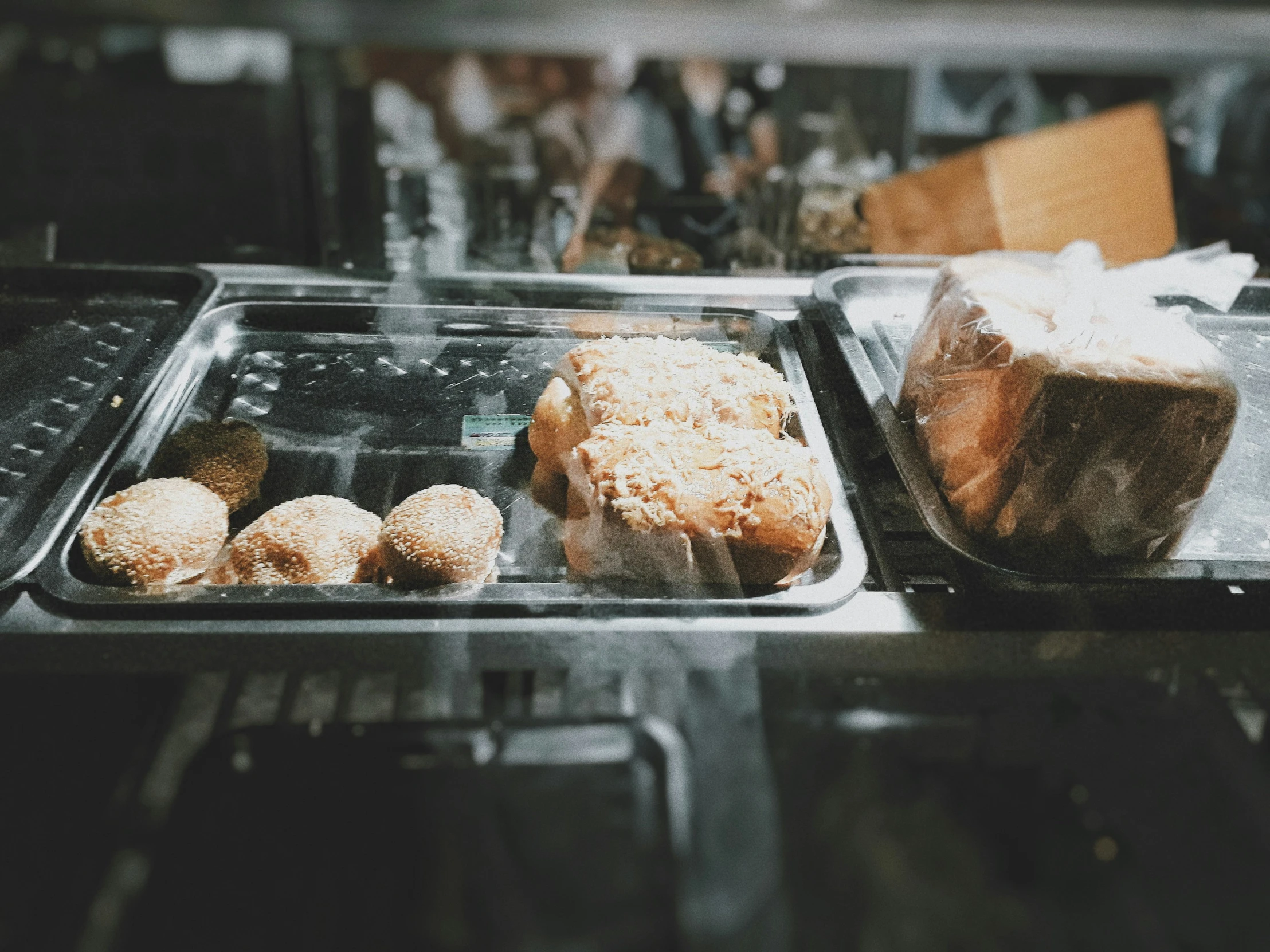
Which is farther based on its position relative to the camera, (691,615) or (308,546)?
(308,546)

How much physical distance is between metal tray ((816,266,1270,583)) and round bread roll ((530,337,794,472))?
19cm

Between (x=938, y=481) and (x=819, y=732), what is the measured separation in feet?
1.70

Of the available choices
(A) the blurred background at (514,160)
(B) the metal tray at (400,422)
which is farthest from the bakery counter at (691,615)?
(A) the blurred background at (514,160)

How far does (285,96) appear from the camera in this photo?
2500 millimetres

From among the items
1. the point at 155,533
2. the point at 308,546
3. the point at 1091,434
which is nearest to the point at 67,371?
the point at 155,533

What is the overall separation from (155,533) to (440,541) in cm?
37

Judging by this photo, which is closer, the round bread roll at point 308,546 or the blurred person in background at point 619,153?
the round bread roll at point 308,546

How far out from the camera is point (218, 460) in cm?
137

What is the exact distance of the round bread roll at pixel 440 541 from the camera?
3.89ft

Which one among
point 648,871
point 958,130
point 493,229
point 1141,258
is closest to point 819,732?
point 648,871

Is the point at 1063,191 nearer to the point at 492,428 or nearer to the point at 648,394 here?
the point at 648,394

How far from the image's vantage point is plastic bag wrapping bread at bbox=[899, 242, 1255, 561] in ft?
3.93

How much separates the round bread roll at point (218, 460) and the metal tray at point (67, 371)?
0.08m

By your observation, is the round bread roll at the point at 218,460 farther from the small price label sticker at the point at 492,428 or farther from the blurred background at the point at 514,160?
the blurred background at the point at 514,160
